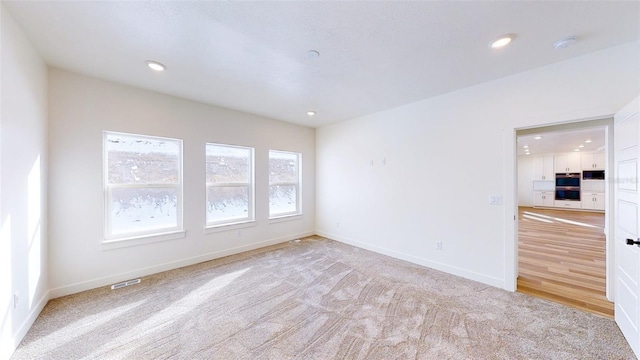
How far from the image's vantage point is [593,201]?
8297 millimetres

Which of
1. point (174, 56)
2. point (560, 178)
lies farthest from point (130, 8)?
point (560, 178)

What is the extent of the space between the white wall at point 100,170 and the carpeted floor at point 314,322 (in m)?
0.34

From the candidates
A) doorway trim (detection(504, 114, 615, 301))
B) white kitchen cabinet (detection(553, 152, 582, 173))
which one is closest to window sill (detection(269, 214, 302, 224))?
doorway trim (detection(504, 114, 615, 301))

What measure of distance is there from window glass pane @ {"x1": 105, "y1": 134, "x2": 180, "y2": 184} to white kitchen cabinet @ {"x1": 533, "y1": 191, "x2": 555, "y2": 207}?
12781 mm

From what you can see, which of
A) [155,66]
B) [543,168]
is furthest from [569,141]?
[155,66]

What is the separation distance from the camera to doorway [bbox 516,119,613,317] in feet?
8.66

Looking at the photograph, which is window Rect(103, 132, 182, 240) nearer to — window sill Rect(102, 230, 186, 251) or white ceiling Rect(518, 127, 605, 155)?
window sill Rect(102, 230, 186, 251)

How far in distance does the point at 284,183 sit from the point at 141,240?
267cm

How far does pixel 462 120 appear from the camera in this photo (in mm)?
3186

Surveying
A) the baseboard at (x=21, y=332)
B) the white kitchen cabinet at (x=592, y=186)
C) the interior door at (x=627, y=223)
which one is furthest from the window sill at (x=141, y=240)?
the white kitchen cabinet at (x=592, y=186)

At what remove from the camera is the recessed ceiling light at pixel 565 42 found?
204cm

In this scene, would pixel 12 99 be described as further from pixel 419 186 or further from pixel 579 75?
pixel 579 75

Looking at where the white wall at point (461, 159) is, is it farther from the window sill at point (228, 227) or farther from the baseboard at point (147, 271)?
the baseboard at point (147, 271)

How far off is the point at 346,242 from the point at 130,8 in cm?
449
